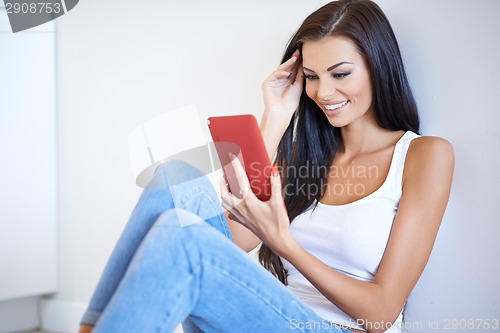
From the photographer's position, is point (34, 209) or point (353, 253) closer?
point (353, 253)

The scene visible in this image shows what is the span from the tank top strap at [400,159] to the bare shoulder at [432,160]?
0.06 feet

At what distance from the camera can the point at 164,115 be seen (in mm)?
1849

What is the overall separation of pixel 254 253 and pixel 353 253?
1.75ft

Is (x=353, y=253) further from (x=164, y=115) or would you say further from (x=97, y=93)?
(x=97, y=93)

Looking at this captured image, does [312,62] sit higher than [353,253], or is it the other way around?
[312,62]

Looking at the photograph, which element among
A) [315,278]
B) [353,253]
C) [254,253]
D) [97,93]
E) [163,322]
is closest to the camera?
[163,322]

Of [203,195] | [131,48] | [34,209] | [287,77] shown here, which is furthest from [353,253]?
[34,209]

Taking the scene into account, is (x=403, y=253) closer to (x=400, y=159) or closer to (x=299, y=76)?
(x=400, y=159)

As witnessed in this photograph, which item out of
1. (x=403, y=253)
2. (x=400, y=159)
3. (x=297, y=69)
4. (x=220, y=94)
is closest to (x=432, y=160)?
(x=400, y=159)

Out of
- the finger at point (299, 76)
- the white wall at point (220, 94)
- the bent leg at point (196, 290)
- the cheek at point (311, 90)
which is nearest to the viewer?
the bent leg at point (196, 290)

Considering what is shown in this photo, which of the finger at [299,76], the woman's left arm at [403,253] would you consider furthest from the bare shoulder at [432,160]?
the finger at [299,76]

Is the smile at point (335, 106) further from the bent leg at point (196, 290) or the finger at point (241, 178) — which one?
the bent leg at point (196, 290)

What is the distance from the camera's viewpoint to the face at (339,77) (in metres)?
1.23

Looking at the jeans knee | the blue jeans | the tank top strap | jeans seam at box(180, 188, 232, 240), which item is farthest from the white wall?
the jeans knee
